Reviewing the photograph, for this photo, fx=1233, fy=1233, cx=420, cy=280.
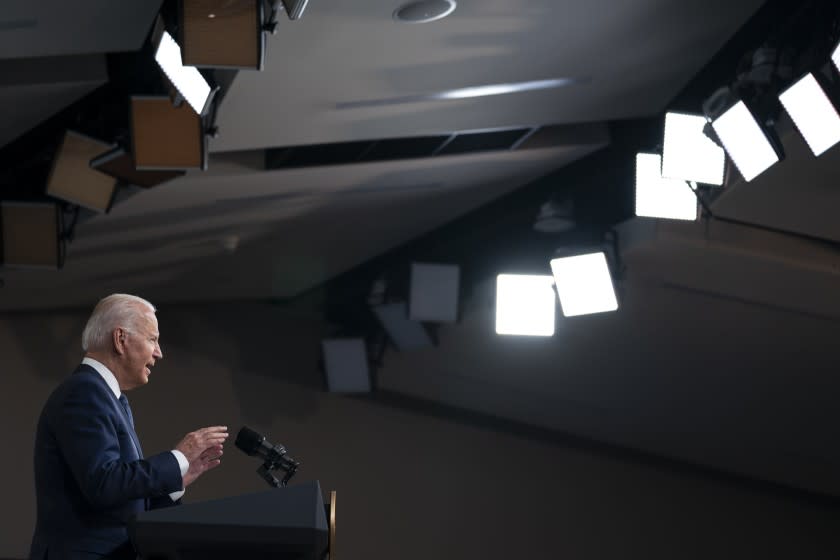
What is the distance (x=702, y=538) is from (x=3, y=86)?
520 centimetres

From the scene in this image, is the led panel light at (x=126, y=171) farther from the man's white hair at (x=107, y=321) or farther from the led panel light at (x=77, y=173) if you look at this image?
the man's white hair at (x=107, y=321)

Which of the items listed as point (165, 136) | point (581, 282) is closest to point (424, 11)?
point (165, 136)

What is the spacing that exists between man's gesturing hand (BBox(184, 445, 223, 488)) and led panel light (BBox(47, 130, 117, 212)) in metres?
2.07

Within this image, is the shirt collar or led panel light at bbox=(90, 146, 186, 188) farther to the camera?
led panel light at bbox=(90, 146, 186, 188)

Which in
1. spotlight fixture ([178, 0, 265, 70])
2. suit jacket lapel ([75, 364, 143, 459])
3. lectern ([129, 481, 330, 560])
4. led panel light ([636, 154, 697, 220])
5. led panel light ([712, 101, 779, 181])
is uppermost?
spotlight fixture ([178, 0, 265, 70])

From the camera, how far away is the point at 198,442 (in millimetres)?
2277

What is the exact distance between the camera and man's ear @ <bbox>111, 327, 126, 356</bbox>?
235 centimetres

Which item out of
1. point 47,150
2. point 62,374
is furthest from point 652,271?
point 62,374

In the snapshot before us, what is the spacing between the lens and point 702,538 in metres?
7.42

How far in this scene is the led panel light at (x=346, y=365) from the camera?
7.27 meters

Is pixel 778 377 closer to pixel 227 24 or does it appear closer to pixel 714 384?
pixel 714 384

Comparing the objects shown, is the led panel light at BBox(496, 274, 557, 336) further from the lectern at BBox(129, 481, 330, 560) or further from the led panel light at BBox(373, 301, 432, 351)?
the lectern at BBox(129, 481, 330, 560)

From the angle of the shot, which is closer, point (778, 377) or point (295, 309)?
point (778, 377)

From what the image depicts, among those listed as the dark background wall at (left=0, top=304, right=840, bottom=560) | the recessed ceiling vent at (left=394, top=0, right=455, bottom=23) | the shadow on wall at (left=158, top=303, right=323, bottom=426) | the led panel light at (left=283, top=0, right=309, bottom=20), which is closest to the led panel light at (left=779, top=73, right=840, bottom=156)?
the recessed ceiling vent at (left=394, top=0, right=455, bottom=23)
